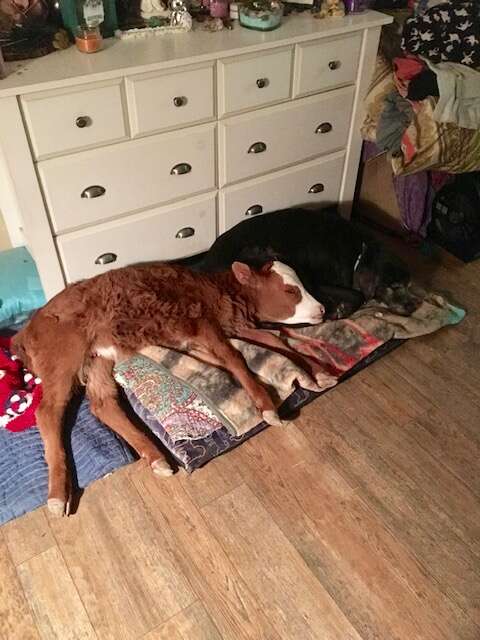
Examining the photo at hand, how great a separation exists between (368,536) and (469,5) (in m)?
2.24

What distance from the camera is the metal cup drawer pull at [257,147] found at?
230cm

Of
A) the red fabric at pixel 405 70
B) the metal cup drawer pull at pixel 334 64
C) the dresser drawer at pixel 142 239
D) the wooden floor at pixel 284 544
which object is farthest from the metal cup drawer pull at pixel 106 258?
the red fabric at pixel 405 70

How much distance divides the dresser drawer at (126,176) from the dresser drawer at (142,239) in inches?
1.8

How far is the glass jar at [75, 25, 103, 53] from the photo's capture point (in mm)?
1865

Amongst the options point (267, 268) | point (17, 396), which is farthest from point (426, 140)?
point (17, 396)

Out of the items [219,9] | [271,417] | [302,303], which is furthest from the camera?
[219,9]

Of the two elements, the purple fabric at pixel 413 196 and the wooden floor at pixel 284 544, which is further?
the purple fabric at pixel 413 196

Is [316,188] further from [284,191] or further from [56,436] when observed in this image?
[56,436]

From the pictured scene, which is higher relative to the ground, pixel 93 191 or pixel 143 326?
pixel 93 191

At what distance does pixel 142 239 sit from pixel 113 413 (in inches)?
29.5

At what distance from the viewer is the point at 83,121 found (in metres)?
1.84

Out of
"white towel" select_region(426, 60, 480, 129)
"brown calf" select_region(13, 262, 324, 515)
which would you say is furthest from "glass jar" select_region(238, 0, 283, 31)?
"brown calf" select_region(13, 262, 324, 515)

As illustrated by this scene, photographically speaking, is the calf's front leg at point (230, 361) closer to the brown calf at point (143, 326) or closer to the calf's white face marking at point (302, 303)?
the brown calf at point (143, 326)

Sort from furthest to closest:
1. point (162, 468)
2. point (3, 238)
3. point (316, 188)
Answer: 1. point (316, 188)
2. point (3, 238)
3. point (162, 468)
